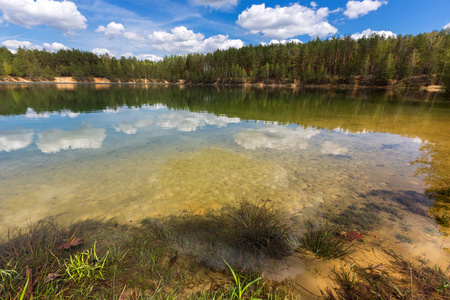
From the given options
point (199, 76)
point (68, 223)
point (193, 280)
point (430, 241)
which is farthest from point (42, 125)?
point (199, 76)

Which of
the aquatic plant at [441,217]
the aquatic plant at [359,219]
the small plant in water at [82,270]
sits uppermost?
the small plant in water at [82,270]

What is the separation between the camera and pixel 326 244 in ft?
12.2

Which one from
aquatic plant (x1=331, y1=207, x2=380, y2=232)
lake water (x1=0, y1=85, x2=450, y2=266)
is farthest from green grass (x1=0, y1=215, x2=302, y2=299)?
aquatic plant (x1=331, y1=207, x2=380, y2=232)

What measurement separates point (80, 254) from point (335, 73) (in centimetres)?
11911

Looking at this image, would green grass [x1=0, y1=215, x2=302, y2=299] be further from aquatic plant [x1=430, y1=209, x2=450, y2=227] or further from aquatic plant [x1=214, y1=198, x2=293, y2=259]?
aquatic plant [x1=430, y1=209, x2=450, y2=227]

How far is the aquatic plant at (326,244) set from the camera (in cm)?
356

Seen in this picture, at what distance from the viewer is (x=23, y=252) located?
338 cm

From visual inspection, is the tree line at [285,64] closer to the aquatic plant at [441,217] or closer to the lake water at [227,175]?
the lake water at [227,175]

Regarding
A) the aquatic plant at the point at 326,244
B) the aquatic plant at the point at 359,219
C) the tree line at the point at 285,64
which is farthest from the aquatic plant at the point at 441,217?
the tree line at the point at 285,64

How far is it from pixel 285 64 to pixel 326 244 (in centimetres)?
11906

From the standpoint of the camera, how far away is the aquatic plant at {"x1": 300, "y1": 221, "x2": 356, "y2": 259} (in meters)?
3.56

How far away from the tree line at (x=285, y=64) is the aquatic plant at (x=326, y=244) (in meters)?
56.7

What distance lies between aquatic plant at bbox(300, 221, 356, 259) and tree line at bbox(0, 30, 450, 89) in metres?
56.7

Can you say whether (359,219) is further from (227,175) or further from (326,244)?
(227,175)
